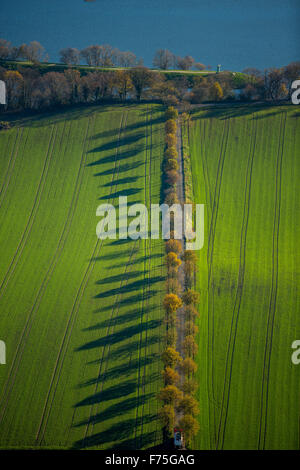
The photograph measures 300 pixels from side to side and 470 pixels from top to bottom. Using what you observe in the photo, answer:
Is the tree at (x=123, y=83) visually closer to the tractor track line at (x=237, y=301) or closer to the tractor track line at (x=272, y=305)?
the tractor track line at (x=237, y=301)

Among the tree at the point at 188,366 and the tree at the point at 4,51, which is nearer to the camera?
the tree at the point at 188,366

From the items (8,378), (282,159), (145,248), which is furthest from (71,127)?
(8,378)

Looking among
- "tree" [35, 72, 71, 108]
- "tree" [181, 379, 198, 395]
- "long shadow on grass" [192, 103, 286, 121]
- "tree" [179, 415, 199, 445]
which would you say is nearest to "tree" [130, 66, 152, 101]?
"long shadow on grass" [192, 103, 286, 121]

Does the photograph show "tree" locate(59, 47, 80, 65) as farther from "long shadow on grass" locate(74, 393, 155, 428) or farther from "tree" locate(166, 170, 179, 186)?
"long shadow on grass" locate(74, 393, 155, 428)

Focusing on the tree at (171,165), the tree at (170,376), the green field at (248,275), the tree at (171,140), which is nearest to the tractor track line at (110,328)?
the tree at (170,376)

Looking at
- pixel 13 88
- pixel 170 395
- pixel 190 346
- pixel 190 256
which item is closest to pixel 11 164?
pixel 13 88

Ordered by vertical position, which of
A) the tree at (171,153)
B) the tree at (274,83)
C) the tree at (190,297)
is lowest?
the tree at (190,297)
